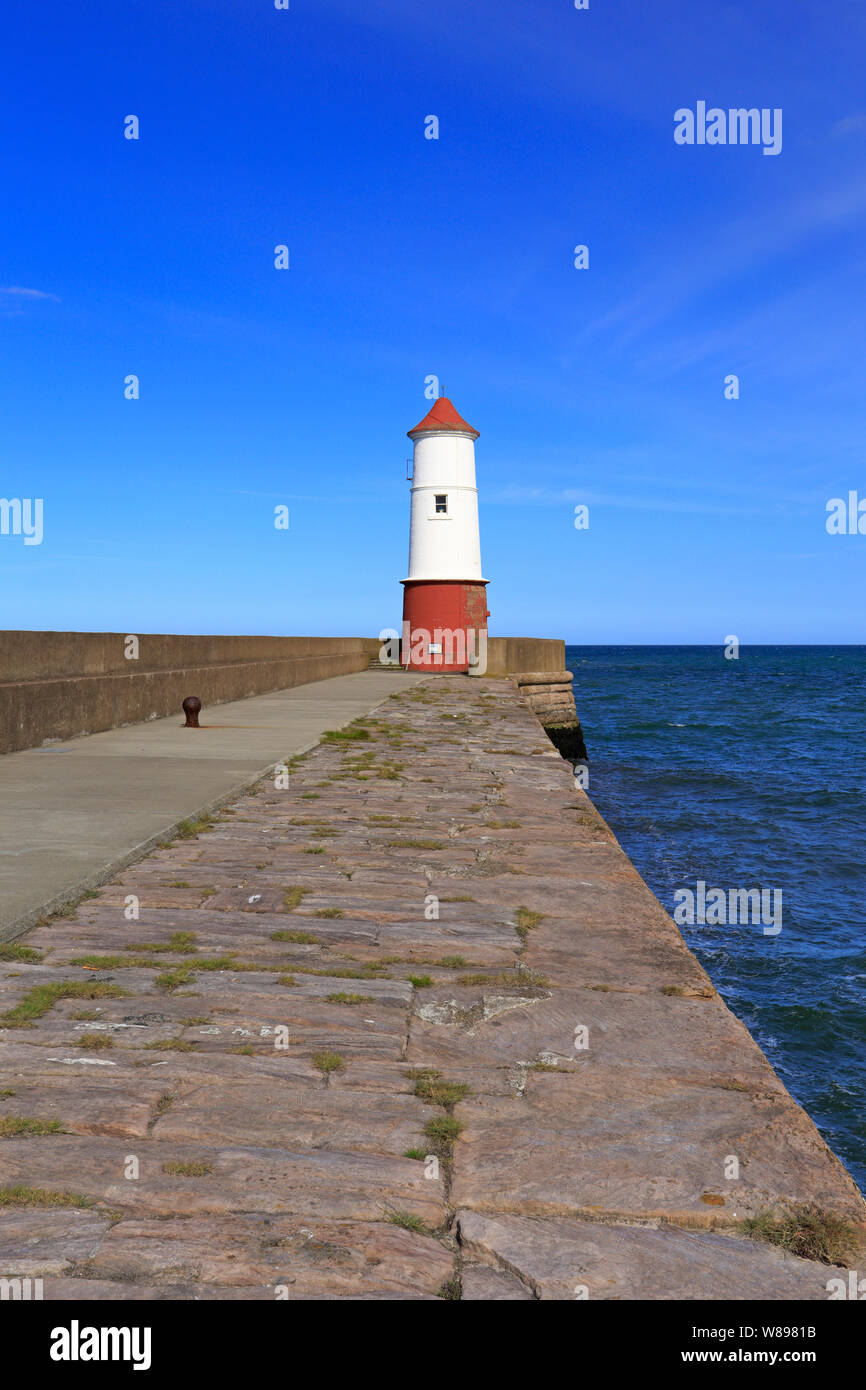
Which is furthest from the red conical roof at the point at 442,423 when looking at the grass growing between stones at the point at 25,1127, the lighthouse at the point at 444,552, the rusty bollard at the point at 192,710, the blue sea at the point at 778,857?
the grass growing between stones at the point at 25,1127

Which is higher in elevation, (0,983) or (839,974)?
(0,983)

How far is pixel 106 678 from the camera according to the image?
10.9 m

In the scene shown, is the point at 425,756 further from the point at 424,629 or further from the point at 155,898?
the point at 424,629

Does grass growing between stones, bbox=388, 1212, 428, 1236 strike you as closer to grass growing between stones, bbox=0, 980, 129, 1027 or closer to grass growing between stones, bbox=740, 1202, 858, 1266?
grass growing between stones, bbox=740, 1202, 858, 1266

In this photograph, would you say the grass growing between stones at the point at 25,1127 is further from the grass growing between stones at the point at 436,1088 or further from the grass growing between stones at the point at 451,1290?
the grass growing between stones at the point at 451,1290

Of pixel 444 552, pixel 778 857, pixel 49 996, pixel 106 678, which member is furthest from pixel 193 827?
pixel 444 552

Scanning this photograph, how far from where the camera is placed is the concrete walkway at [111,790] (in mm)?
4535

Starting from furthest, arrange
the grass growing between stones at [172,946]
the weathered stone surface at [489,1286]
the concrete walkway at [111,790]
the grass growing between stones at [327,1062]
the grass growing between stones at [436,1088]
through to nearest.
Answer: the concrete walkway at [111,790]
the grass growing between stones at [172,946]
the grass growing between stones at [327,1062]
the grass growing between stones at [436,1088]
the weathered stone surface at [489,1286]

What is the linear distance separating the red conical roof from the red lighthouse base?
4.12m

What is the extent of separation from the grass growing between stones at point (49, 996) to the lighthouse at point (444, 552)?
76.1 feet

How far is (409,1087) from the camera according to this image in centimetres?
275
